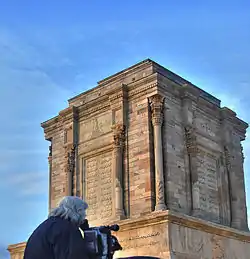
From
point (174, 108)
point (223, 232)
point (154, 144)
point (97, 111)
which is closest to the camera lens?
point (223, 232)

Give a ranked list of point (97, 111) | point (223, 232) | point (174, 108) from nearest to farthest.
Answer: point (223, 232)
point (174, 108)
point (97, 111)

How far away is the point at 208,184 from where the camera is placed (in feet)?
64.0

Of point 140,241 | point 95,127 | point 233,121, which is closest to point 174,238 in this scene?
point 140,241

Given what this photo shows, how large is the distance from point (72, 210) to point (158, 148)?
45.4 ft

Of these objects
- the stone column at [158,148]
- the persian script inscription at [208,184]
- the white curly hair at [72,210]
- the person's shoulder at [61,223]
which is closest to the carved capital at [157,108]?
the stone column at [158,148]

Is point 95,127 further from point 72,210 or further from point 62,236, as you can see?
point 62,236

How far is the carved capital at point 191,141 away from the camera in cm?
1884

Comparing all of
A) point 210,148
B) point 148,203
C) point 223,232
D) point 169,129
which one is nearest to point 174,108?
point 169,129

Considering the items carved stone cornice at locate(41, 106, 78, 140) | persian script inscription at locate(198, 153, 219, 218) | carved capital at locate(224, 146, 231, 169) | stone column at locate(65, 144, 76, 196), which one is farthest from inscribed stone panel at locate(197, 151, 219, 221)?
carved stone cornice at locate(41, 106, 78, 140)

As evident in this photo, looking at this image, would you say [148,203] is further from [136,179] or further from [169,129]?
[169,129]

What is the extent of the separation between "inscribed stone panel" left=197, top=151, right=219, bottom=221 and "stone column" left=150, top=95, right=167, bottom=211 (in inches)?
90.0

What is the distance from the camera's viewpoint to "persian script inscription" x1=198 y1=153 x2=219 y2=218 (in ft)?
62.3

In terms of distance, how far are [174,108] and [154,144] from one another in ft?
6.62

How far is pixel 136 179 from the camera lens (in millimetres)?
17891
